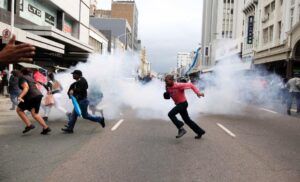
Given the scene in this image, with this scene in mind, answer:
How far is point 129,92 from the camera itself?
79.2 feet

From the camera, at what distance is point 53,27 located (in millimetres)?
31156

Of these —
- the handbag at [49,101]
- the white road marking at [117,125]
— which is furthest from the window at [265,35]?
the handbag at [49,101]

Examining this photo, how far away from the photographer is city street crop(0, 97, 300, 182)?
6.17m

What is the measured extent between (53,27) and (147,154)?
82.1 ft

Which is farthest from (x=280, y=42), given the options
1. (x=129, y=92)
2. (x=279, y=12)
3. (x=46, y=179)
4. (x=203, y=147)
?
(x=46, y=179)

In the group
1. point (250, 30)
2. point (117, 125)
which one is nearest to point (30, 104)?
point (117, 125)

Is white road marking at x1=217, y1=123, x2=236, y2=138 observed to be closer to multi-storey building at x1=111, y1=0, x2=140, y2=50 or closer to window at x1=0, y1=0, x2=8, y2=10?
window at x1=0, y1=0, x2=8, y2=10

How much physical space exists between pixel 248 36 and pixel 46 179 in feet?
164

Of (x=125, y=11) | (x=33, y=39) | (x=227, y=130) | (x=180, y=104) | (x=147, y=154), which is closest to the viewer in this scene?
(x=147, y=154)

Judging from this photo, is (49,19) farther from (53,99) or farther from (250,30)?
(53,99)

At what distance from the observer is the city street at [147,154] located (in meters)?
6.17

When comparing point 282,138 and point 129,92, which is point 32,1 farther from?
point 282,138

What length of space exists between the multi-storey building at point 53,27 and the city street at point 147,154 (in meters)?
14.0

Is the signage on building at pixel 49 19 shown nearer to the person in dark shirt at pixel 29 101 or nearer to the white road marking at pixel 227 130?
the white road marking at pixel 227 130
